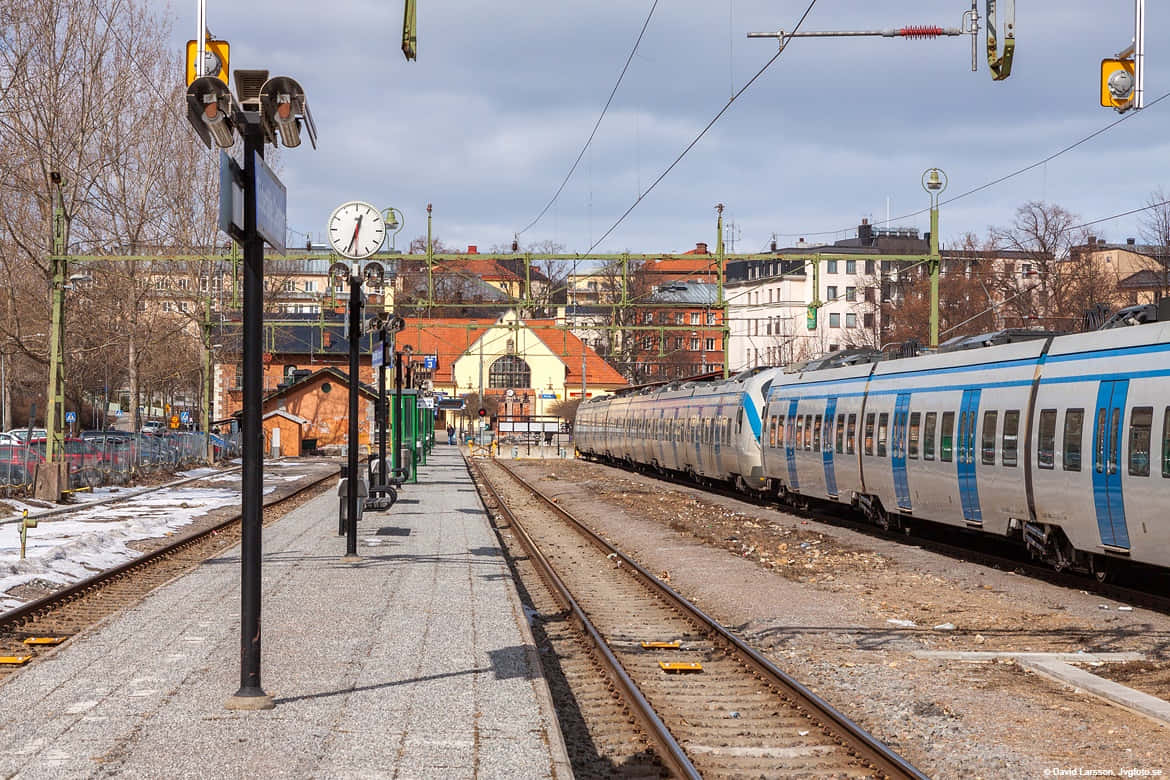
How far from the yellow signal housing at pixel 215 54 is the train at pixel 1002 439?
950cm

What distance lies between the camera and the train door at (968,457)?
18422mm

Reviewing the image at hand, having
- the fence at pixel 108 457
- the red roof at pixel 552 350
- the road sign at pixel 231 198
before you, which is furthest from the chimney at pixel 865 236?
the road sign at pixel 231 198

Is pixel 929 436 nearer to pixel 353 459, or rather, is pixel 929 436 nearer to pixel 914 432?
pixel 914 432

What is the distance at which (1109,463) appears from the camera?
14.4 meters

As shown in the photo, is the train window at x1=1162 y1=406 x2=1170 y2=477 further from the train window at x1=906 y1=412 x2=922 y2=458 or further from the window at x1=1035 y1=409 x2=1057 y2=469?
the train window at x1=906 y1=412 x2=922 y2=458

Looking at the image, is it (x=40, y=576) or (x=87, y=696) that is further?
(x=40, y=576)

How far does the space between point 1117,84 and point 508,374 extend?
9991 centimetres

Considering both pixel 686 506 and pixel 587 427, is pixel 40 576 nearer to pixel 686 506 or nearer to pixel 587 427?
pixel 686 506

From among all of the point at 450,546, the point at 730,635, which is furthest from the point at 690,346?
the point at 730,635

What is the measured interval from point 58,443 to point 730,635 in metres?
23.4

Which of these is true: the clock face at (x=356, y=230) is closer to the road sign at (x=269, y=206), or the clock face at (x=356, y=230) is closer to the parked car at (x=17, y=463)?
the road sign at (x=269, y=206)

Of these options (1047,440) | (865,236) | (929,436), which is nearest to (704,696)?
(1047,440)

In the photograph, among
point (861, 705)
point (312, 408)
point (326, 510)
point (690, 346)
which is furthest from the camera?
point (690, 346)

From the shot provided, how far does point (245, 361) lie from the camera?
846 centimetres
